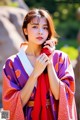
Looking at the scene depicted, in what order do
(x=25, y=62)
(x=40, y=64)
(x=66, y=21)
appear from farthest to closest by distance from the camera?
(x=66, y=21), (x=25, y=62), (x=40, y=64)

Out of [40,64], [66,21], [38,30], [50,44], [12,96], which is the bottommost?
[12,96]

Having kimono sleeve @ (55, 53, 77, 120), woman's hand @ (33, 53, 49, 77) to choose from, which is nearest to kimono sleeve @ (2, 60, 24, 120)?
woman's hand @ (33, 53, 49, 77)

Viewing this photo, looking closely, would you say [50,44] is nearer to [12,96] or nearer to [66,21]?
[12,96]

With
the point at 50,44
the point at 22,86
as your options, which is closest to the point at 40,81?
the point at 22,86

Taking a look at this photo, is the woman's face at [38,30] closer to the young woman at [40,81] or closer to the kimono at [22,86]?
the young woman at [40,81]

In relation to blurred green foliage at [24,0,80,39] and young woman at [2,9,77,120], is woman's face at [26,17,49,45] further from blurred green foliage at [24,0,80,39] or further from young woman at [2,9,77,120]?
blurred green foliage at [24,0,80,39]

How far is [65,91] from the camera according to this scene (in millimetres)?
3027

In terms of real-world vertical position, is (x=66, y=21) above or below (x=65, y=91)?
above

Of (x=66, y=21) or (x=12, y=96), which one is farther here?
(x=66, y=21)

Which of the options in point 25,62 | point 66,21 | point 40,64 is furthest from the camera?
point 66,21

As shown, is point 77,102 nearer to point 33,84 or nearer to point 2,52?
point 33,84

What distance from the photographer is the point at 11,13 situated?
6.21m

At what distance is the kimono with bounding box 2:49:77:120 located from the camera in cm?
301

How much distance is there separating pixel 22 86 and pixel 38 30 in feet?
1.33
